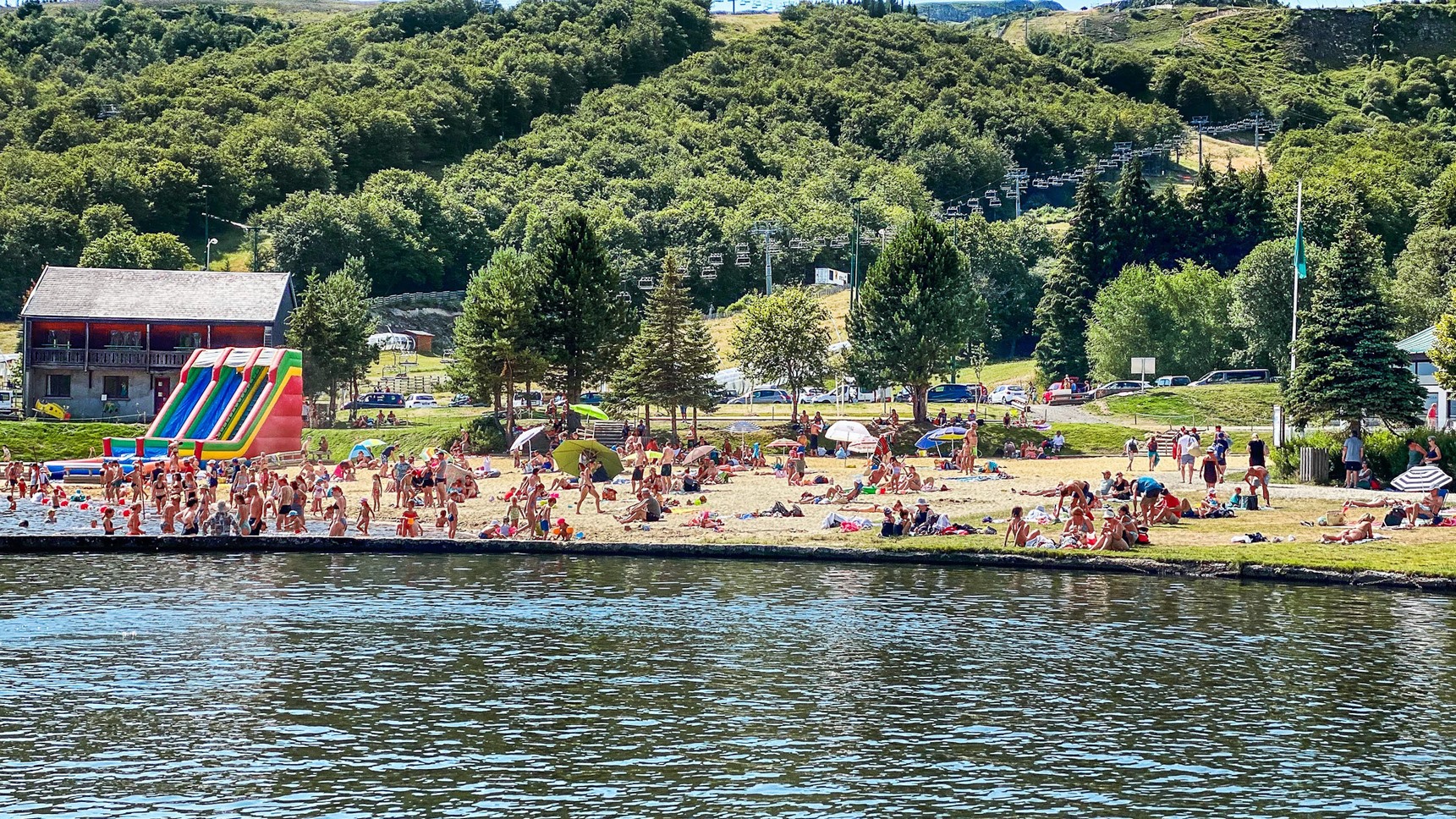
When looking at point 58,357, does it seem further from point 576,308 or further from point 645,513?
point 645,513

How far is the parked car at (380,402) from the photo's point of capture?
78.7 metres

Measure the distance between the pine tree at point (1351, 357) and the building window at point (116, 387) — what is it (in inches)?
2080

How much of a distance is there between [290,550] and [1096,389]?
5134cm

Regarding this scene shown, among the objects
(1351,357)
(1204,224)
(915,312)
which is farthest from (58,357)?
(1204,224)

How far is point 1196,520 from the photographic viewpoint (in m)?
35.0

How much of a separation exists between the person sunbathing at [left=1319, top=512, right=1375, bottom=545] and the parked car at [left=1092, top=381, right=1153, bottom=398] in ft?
142

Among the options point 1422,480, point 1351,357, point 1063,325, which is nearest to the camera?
point 1422,480

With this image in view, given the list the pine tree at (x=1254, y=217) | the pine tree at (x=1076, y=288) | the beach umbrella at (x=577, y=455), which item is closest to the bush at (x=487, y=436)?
the beach umbrella at (x=577, y=455)

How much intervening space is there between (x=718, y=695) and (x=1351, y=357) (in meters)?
25.8

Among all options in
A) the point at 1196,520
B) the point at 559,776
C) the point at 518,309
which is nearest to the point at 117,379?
the point at 518,309

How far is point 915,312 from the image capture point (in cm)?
5950

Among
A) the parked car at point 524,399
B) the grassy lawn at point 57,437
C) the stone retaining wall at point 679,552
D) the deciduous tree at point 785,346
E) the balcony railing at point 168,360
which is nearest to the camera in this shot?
the stone retaining wall at point 679,552

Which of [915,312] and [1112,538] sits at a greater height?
[915,312]

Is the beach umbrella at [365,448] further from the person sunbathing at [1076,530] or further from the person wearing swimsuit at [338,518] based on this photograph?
the person sunbathing at [1076,530]
